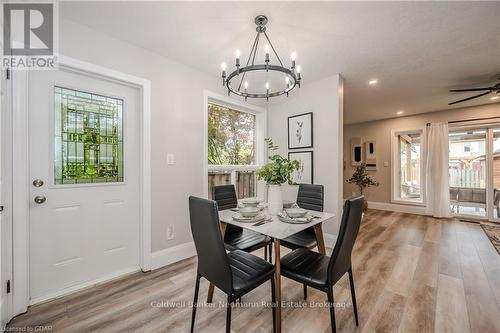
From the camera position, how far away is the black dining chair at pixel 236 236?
1904 mm

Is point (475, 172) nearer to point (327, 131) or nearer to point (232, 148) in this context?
point (327, 131)

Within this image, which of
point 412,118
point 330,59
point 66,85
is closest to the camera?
point 66,85

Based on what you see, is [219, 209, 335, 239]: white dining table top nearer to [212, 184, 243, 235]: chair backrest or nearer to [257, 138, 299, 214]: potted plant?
[257, 138, 299, 214]: potted plant

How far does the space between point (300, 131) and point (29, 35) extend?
322cm

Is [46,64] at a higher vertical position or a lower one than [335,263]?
higher

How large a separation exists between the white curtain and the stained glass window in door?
20.2 feet

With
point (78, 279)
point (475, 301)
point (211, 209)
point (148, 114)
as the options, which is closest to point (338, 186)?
point (475, 301)

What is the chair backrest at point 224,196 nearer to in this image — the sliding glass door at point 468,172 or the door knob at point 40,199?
the door knob at point 40,199

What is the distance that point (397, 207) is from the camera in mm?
5254

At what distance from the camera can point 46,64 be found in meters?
1.78

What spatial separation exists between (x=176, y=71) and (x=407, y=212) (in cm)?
604

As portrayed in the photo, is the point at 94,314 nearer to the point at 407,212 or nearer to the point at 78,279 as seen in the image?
the point at 78,279

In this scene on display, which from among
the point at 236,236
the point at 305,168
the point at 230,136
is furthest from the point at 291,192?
the point at 236,236

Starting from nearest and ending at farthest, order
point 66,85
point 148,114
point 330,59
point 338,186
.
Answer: point 66,85 → point 148,114 → point 330,59 → point 338,186
